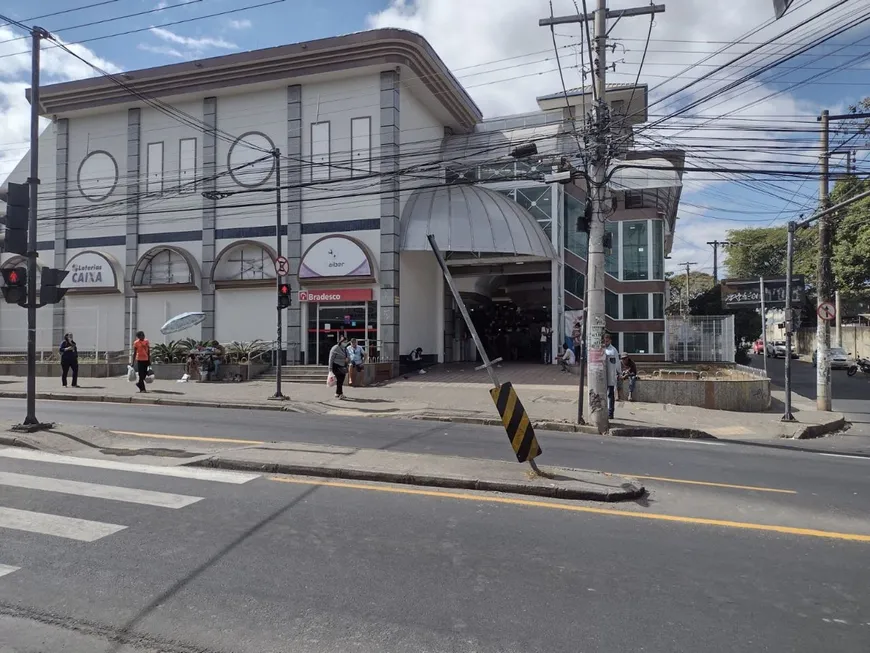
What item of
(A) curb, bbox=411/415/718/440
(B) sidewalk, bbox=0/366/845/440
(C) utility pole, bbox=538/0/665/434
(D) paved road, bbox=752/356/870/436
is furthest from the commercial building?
(A) curb, bbox=411/415/718/440

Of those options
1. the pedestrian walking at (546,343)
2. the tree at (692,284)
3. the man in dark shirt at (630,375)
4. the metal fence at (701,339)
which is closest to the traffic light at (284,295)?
the man in dark shirt at (630,375)

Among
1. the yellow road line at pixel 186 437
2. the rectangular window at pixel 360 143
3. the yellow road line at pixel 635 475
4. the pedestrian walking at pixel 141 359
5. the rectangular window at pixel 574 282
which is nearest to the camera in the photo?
the yellow road line at pixel 635 475

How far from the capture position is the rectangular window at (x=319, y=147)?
22.0 meters

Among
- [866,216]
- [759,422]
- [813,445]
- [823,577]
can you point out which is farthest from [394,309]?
[866,216]

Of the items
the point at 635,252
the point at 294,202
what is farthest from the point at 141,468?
the point at 635,252

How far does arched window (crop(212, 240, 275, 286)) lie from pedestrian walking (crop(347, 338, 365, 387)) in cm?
587

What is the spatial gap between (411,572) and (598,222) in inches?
371

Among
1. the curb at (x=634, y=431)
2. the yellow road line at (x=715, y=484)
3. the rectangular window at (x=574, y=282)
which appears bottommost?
the curb at (x=634, y=431)

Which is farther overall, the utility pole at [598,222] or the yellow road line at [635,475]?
the utility pole at [598,222]

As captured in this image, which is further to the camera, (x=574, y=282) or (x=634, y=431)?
(x=574, y=282)

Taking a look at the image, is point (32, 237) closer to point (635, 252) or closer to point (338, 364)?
point (338, 364)

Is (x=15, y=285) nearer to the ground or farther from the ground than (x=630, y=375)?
farther from the ground

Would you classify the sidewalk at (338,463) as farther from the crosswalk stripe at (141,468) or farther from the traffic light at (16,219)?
the traffic light at (16,219)

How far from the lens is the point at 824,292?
1712cm
